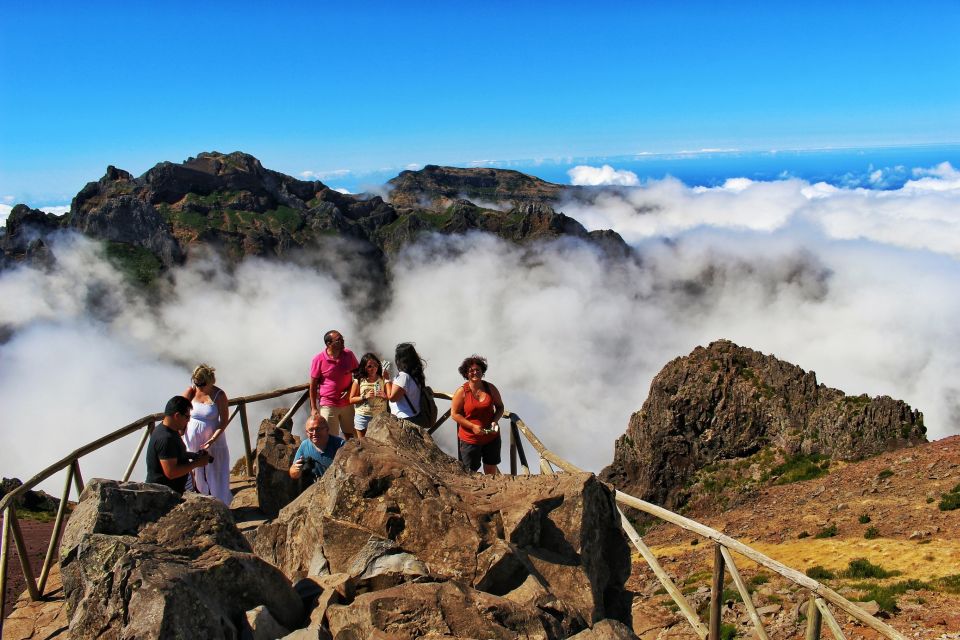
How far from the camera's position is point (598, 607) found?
7.90 metres

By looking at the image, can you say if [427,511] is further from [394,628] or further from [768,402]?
[768,402]

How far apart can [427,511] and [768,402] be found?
170 ft

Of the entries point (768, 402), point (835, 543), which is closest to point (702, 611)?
point (835, 543)

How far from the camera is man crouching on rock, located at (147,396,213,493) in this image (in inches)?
373

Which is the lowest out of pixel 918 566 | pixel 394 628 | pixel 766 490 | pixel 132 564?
pixel 766 490

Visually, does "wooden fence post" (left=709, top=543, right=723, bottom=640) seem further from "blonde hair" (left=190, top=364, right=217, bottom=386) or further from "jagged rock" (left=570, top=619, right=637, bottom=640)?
"blonde hair" (left=190, top=364, right=217, bottom=386)

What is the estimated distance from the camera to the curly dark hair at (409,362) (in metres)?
12.1

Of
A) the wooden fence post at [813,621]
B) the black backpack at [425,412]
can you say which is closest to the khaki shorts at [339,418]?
the black backpack at [425,412]

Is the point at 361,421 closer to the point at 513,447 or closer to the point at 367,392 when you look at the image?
the point at 367,392

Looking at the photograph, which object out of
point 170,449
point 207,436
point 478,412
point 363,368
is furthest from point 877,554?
point 170,449

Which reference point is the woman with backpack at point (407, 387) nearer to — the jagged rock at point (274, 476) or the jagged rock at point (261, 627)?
the jagged rock at point (274, 476)

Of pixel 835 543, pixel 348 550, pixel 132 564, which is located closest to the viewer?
pixel 132 564

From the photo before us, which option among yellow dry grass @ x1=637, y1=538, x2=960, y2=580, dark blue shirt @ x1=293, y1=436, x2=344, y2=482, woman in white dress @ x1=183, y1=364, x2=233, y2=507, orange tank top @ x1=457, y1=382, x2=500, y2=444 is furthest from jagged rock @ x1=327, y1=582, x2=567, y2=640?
yellow dry grass @ x1=637, y1=538, x2=960, y2=580

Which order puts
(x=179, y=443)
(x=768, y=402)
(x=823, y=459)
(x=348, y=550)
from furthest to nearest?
(x=768, y=402), (x=823, y=459), (x=179, y=443), (x=348, y=550)
